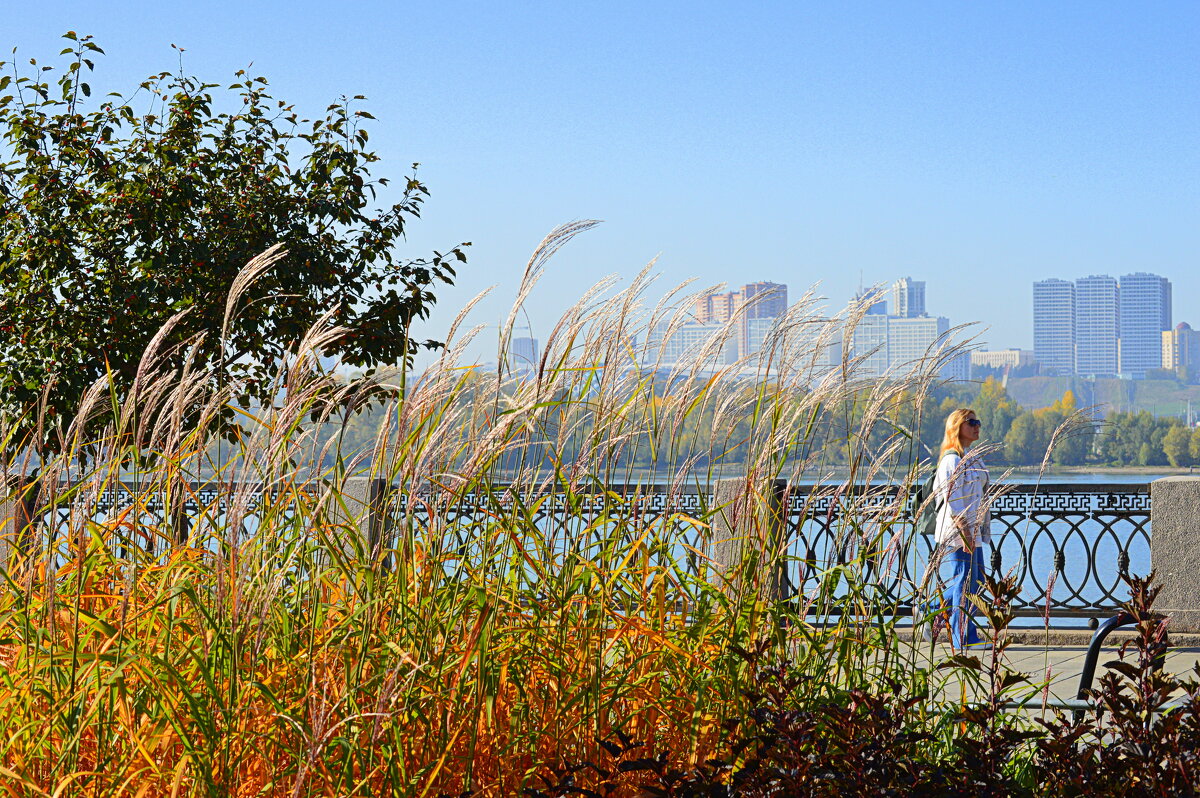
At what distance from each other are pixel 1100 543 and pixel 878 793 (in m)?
6.54

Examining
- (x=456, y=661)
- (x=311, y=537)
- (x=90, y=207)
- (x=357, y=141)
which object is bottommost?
(x=456, y=661)

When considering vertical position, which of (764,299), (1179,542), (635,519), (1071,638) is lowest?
(1071,638)

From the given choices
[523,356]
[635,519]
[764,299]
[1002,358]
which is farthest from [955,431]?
[523,356]

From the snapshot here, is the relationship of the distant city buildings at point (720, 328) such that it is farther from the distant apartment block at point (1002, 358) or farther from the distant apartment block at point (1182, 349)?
the distant apartment block at point (1182, 349)

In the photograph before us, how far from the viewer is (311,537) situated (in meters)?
2.61

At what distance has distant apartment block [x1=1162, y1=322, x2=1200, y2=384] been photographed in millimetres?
139000

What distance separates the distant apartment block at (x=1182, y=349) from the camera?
139000 mm

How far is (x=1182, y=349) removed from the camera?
149 m

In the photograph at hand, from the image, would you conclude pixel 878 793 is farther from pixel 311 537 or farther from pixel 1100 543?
pixel 1100 543

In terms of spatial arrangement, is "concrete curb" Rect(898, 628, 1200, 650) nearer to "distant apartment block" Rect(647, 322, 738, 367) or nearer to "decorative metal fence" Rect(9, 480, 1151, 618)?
"decorative metal fence" Rect(9, 480, 1151, 618)

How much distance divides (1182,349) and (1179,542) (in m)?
160

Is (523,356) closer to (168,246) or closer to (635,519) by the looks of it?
(635,519)

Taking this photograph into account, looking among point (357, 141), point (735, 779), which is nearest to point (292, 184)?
point (357, 141)

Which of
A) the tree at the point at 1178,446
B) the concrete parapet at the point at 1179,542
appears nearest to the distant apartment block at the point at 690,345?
the concrete parapet at the point at 1179,542
